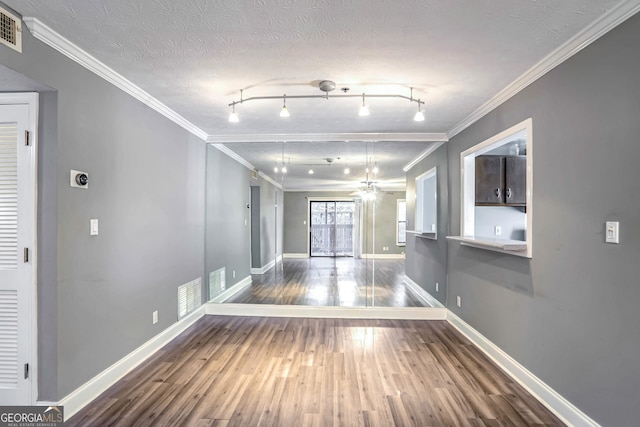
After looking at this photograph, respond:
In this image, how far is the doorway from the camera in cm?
504

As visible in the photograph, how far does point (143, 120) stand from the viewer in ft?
9.86

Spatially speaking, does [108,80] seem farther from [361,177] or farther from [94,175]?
[361,177]

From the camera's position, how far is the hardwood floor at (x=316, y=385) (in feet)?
7.06

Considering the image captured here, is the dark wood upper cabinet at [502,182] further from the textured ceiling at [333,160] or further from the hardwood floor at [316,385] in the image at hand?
the hardwood floor at [316,385]

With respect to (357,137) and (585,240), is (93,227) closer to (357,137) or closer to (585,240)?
(357,137)

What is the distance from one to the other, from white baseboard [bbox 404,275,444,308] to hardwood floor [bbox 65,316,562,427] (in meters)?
0.74

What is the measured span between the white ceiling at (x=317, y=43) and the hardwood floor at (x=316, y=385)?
99.7 inches

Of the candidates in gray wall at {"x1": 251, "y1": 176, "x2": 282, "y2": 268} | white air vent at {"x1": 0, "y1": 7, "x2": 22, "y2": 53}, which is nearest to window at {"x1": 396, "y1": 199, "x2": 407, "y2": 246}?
gray wall at {"x1": 251, "y1": 176, "x2": 282, "y2": 268}

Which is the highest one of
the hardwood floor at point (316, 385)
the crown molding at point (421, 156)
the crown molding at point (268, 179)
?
the crown molding at point (421, 156)

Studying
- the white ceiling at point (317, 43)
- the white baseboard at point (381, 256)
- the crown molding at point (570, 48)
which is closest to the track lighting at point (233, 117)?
the white ceiling at point (317, 43)

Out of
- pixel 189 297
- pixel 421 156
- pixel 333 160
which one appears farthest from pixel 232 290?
pixel 421 156

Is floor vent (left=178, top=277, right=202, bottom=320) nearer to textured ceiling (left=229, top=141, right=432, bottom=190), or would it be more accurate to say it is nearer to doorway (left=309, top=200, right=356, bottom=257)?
doorway (left=309, top=200, right=356, bottom=257)

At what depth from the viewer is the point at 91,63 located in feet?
7.59

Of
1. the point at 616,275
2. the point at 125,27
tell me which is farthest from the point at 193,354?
the point at 616,275
